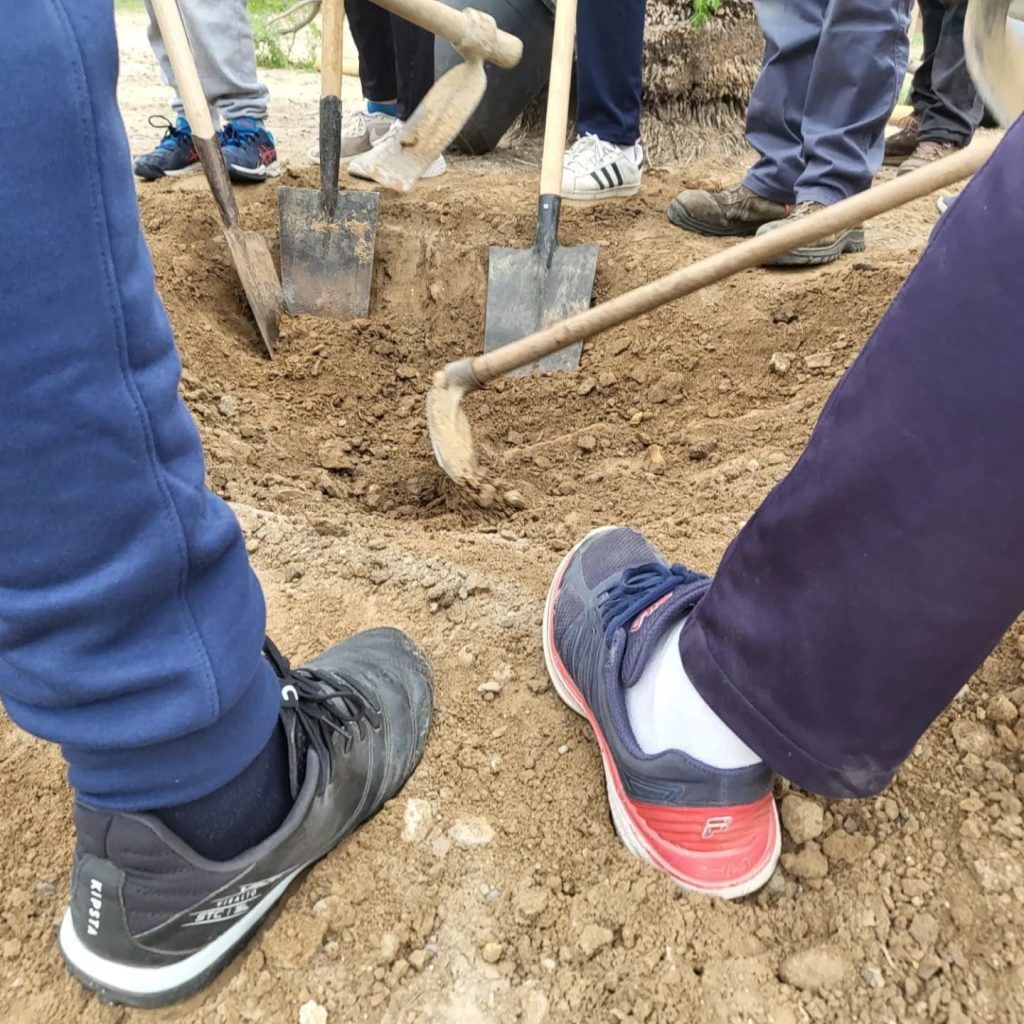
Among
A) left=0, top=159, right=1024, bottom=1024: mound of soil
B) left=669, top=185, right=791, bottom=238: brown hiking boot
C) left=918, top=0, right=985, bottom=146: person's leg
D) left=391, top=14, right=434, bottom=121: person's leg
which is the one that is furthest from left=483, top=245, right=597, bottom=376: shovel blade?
left=918, top=0, right=985, bottom=146: person's leg

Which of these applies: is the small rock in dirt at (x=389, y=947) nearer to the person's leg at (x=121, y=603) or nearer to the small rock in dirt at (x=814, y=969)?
the person's leg at (x=121, y=603)

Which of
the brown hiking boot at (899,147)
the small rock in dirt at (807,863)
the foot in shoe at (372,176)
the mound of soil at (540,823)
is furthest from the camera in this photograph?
the brown hiking boot at (899,147)

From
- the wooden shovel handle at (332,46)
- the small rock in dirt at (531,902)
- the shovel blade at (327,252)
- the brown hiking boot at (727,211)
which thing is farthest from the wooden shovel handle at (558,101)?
the small rock in dirt at (531,902)

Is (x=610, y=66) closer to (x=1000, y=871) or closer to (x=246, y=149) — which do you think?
(x=246, y=149)

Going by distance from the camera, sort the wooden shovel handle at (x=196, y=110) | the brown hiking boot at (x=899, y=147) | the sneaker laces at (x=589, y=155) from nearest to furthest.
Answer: the wooden shovel handle at (x=196, y=110)
the sneaker laces at (x=589, y=155)
the brown hiking boot at (x=899, y=147)

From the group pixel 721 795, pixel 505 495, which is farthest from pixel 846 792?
Result: pixel 505 495

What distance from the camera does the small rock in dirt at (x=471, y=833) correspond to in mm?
1111

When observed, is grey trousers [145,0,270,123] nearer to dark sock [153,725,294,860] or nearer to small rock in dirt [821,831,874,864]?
dark sock [153,725,294,860]

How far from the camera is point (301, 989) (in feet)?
3.15

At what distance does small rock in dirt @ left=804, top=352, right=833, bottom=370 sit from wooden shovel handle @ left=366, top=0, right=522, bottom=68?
126cm

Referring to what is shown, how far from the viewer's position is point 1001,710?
1.18m

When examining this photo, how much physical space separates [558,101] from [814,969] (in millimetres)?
2803

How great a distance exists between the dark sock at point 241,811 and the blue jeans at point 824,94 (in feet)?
8.21

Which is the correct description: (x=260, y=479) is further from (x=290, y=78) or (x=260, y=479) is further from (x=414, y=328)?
(x=290, y=78)
